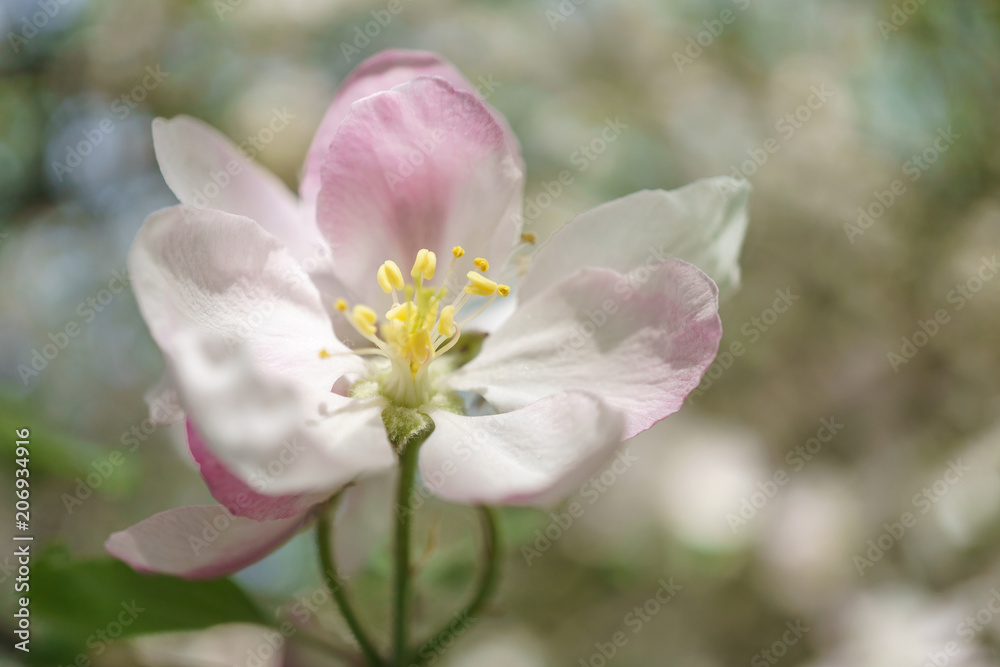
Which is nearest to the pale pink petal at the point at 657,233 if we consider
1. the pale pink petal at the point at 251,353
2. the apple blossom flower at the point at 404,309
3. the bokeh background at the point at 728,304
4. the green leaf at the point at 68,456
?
the apple blossom flower at the point at 404,309

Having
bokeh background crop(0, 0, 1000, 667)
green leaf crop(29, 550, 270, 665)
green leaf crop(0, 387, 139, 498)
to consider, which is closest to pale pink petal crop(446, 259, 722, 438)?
green leaf crop(29, 550, 270, 665)

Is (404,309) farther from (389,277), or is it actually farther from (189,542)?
(189,542)

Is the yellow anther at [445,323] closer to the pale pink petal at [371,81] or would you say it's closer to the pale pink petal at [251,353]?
the pale pink petal at [251,353]

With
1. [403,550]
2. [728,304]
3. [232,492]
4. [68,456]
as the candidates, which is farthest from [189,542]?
[728,304]

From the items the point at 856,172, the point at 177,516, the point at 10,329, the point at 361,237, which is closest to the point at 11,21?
the point at 10,329

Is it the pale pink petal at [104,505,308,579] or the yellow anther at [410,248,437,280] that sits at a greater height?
the yellow anther at [410,248,437,280]

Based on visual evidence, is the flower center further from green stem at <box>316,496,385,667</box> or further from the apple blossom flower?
green stem at <box>316,496,385,667</box>

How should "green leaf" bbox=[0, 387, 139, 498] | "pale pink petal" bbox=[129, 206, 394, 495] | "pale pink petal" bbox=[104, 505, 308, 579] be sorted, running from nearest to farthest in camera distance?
"pale pink petal" bbox=[129, 206, 394, 495]
"pale pink petal" bbox=[104, 505, 308, 579]
"green leaf" bbox=[0, 387, 139, 498]
